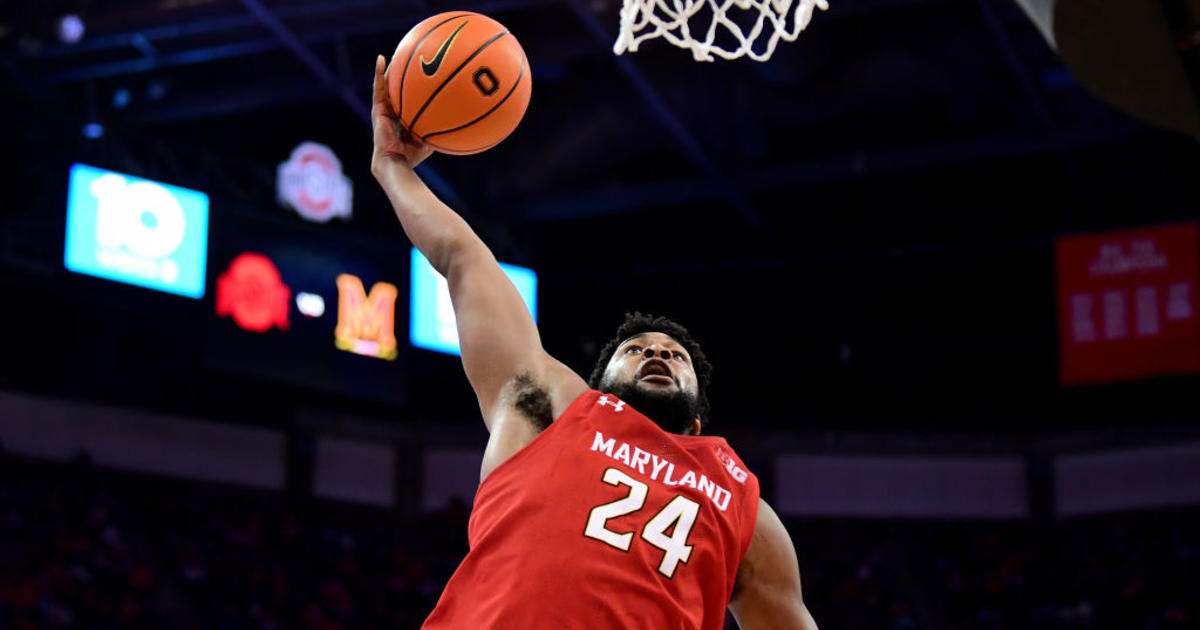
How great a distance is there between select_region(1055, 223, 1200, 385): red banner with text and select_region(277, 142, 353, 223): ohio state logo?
5.43 m

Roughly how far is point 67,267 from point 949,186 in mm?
7461

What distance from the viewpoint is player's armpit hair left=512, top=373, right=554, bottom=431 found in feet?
9.32

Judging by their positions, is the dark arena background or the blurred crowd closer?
the dark arena background

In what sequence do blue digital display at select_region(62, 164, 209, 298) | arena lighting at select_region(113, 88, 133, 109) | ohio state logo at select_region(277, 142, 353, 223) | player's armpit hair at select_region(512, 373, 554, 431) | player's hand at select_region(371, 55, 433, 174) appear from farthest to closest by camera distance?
1. arena lighting at select_region(113, 88, 133, 109)
2. ohio state logo at select_region(277, 142, 353, 223)
3. blue digital display at select_region(62, 164, 209, 298)
4. player's hand at select_region(371, 55, 433, 174)
5. player's armpit hair at select_region(512, 373, 554, 431)

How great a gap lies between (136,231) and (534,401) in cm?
784

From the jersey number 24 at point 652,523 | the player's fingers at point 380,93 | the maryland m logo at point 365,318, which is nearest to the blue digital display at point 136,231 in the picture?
the maryland m logo at point 365,318

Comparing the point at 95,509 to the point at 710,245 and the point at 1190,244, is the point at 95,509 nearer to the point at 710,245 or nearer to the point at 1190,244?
the point at 710,245

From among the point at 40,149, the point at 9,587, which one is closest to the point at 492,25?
the point at 40,149

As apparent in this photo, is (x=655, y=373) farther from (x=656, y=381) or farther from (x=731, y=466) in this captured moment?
(x=731, y=466)

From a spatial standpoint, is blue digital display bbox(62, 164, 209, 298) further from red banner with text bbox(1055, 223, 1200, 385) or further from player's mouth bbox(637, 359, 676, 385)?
player's mouth bbox(637, 359, 676, 385)

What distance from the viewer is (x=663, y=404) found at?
2941mm

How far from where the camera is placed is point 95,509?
13.2m

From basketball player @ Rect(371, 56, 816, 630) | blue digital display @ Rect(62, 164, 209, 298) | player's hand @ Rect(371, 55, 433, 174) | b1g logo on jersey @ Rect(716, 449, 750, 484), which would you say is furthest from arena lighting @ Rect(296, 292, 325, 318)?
b1g logo on jersey @ Rect(716, 449, 750, 484)

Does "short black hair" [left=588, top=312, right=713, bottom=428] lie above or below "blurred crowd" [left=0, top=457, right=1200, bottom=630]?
above
